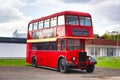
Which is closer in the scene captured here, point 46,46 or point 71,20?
point 71,20

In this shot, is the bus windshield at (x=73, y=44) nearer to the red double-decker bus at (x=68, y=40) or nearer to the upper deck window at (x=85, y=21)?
the red double-decker bus at (x=68, y=40)

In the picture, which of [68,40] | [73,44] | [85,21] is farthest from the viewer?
[85,21]

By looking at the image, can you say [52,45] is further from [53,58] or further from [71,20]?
[71,20]

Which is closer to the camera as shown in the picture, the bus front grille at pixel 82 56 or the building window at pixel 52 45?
the bus front grille at pixel 82 56

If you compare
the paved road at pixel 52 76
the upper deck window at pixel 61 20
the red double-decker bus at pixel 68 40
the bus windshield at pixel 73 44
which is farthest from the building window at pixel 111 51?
the paved road at pixel 52 76

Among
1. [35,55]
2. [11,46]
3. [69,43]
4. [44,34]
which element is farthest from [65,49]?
[11,46]

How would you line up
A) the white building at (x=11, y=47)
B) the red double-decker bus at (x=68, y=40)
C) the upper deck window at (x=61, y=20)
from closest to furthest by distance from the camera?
1. the red double-decker bus at (x=68, y=40)
2. the upper deck window at (x=61, y=20)
3. the white building at (x=11, y=47)

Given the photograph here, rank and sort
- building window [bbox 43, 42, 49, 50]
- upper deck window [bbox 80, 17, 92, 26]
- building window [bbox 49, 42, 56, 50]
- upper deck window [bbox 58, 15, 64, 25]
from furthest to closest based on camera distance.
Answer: building window [bbox 43, 42, 49, 50] < building window [bbox 49, 42, 56, 50] < upper deck window [bbox 80, 17, 92, 26] < upper deck window [bbox 58, 15, 64, 25]

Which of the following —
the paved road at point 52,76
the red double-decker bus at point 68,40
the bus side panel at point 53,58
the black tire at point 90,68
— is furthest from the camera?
the bus side panel at point 53,58

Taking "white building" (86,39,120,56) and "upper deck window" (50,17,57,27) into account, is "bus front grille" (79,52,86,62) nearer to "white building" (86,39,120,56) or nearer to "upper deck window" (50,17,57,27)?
"upper deck window" (50,17,57,27)

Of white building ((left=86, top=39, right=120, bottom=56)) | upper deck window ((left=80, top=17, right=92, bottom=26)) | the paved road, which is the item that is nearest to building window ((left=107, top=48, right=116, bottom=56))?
white building ((left=86, top=39, right=120, bottom=56))

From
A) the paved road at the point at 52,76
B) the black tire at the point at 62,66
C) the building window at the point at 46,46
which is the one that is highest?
the building window at the point at 46,46

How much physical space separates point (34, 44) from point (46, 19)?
3.82 meters

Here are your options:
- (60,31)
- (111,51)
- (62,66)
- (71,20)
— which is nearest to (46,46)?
(60,31)
